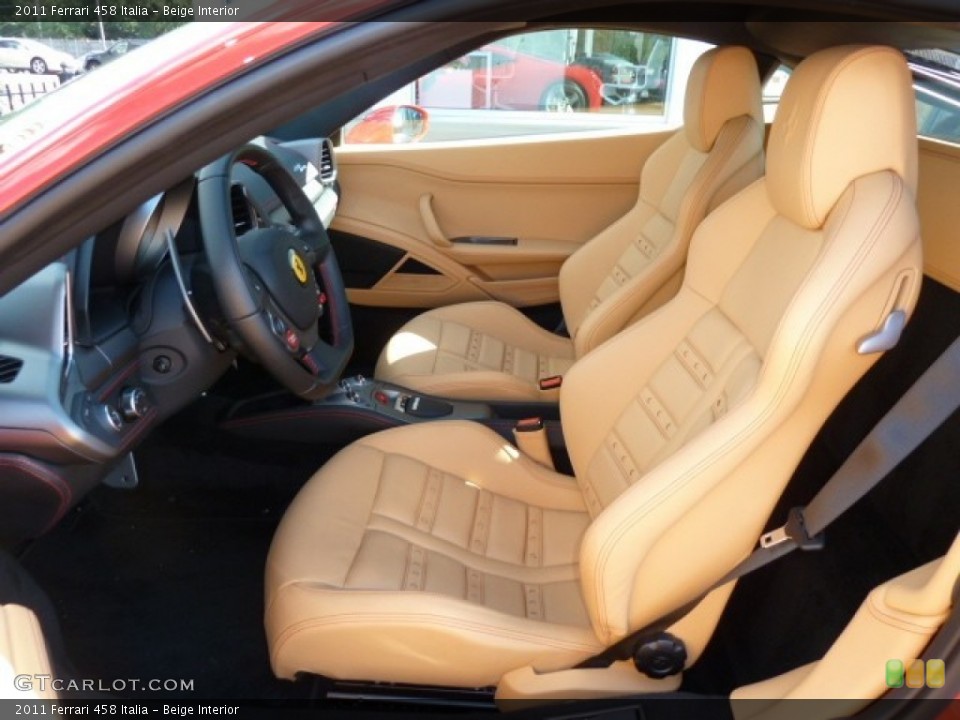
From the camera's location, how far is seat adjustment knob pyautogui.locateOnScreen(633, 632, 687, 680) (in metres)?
1.15

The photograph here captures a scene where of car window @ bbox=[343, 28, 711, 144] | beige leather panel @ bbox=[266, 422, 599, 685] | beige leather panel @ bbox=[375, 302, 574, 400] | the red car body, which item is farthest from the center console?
the red car body

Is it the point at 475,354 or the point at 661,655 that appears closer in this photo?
the point at 661,655

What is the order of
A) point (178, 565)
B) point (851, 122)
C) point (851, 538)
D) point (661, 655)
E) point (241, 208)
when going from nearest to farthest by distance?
point (851, 122) → point (661, 655) → point (851, 538) → point (241, 208) → point (178, 565)

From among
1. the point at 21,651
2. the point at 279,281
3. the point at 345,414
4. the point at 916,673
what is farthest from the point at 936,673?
the point at 345,414

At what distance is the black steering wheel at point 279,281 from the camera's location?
1318 millimetres

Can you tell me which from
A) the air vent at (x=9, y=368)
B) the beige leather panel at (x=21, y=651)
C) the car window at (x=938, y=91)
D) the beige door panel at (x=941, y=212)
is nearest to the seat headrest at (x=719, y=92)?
the car window at (x=938, y=91)

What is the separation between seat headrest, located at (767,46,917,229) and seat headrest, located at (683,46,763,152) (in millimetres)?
810

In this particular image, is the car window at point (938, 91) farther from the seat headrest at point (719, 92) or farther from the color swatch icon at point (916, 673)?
the color swatch icon at point (916, 673)

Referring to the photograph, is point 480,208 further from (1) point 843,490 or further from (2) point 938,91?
(1) point 843,490

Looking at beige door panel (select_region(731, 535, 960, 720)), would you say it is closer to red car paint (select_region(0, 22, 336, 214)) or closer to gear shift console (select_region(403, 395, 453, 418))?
red car paint (select_region(0, 22, 336, 214))

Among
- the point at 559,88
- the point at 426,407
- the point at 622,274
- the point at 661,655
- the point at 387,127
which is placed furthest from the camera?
the point at 559,88

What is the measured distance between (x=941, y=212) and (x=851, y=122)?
316 mm

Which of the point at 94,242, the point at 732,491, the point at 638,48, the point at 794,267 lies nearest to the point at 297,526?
the point at 94,242

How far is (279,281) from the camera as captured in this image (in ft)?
4.74
